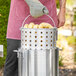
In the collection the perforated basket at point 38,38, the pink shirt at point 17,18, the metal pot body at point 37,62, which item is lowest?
the metal pot body at point 37,62

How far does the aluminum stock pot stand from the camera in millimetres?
1979

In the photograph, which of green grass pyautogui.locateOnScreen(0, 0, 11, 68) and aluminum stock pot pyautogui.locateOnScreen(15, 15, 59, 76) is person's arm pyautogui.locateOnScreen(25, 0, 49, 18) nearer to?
aluminum stock pot pyautogui.locateOnScreen(15, 15, 59, 76)

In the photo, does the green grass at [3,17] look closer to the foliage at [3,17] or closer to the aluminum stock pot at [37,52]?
the foliage at [3,17]

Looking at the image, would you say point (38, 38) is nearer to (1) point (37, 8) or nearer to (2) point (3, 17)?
(1) point (37, 8)

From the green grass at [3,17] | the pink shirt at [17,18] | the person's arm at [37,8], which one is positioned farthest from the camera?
the green grass at [3,17]

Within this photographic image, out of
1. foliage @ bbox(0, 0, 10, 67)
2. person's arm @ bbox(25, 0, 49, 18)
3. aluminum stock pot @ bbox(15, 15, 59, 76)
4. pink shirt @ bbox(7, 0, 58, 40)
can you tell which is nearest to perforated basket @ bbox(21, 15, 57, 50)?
aluminum stock pot @ bbox(15, 15, 59, 76)

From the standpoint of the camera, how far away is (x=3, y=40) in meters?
4.22

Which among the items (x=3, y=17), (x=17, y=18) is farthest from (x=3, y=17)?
(x=17, y=18)

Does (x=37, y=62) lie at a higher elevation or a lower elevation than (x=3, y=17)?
lower

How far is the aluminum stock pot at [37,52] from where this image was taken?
6.49 ft

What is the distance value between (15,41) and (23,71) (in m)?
0.49

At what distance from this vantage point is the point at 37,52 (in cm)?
198

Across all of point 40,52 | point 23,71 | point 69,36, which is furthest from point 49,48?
point 69,36

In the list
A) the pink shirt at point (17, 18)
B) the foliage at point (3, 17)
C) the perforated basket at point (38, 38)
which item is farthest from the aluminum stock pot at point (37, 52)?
the foliage at point (3, 17)
